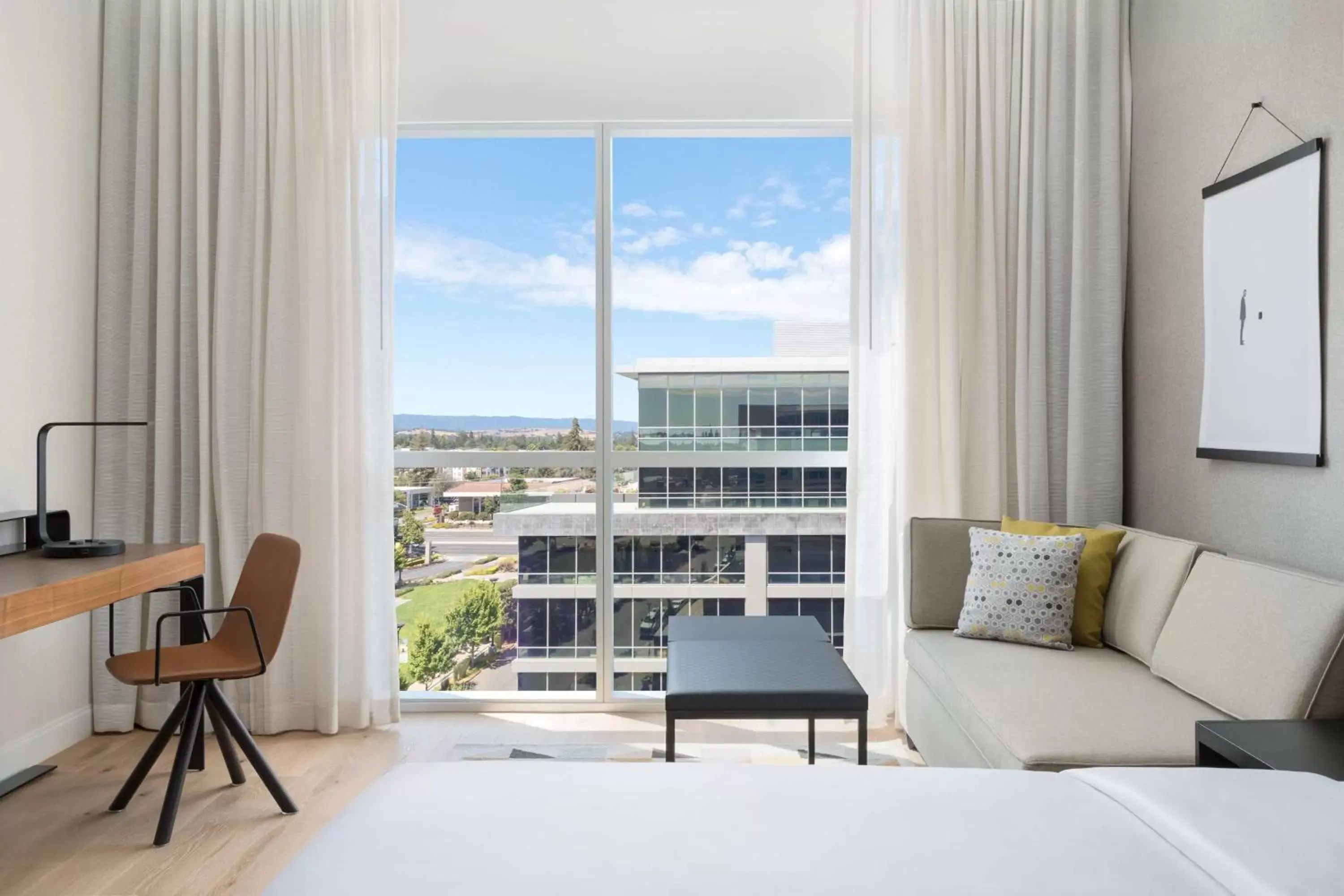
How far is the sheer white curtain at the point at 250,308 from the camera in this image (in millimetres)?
3227

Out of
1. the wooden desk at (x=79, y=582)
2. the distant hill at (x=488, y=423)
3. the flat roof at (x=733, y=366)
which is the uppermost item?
the flat roof at (x=733, y=366)

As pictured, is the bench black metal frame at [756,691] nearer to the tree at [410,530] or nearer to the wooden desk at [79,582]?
the tree at [410,530]

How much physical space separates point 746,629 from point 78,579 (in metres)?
1.97

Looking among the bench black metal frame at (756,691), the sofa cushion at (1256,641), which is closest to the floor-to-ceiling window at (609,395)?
the bench black metal frame at (756,691)

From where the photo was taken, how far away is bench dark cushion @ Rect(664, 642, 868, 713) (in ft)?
7.16

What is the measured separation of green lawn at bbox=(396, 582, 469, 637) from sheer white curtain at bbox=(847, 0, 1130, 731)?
178 cm

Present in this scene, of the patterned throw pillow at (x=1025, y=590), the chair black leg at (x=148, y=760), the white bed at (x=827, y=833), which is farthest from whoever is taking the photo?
the patterned throw pillow at (x=1025, y=590)

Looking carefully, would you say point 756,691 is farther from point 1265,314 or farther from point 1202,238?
point 1202,238

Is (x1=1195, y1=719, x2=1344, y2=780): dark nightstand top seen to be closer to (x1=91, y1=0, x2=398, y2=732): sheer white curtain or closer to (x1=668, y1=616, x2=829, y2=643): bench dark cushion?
(x1=668, y1=616, x2=829, y2=643): bench dark cushion

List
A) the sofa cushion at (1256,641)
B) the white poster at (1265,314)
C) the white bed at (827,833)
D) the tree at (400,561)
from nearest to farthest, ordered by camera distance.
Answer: the white bed at (827,833), the sofa cushion at (1256,641), the white poster at (1265,314), the tree at (400,561)

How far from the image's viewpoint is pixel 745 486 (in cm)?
360

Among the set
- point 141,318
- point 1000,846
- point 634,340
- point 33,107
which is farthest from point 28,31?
point 1000,846

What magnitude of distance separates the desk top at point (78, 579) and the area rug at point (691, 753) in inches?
44.2

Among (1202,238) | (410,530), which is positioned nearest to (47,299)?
(410,530)
